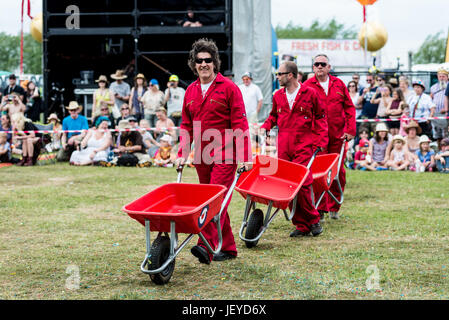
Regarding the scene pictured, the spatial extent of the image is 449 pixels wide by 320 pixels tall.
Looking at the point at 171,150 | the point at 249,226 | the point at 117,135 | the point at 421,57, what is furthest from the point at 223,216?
the point at 421,57

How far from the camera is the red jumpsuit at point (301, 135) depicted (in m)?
6.30

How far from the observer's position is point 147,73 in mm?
17062

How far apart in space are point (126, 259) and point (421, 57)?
2476 inches

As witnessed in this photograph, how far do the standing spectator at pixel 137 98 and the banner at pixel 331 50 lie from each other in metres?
16.1

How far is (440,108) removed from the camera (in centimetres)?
1293

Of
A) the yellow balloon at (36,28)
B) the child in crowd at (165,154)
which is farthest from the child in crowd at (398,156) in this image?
the yellow balloon at (36,28)

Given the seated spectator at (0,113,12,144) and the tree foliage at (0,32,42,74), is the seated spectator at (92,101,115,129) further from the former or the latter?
the tree foliage at (0,32,42,74)

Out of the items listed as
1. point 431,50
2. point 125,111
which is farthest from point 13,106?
point 431,50

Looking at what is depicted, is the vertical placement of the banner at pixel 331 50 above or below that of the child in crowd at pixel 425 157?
above

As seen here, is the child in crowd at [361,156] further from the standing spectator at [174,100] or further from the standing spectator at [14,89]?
the standing spectator at [14,89]

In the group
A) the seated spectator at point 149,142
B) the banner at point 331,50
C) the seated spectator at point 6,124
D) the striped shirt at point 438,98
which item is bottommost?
the seated spectator at point 149,142

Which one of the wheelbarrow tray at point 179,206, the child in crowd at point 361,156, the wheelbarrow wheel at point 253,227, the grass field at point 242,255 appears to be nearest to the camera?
the wheelbarrow tray at point 179,206

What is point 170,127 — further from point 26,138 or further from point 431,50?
point 431,50

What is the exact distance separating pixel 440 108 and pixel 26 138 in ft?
29.6
